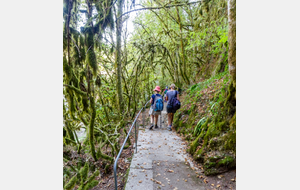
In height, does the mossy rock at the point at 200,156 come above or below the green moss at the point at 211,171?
Answer: above

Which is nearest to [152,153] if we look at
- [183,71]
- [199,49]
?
[183,71]

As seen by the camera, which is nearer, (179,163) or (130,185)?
(130,185)

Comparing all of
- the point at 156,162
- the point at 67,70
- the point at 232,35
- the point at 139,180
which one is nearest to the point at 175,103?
the point at 156,162

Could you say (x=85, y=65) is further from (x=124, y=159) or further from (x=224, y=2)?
(x=224, y=2)

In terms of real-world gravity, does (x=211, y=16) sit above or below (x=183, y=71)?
above

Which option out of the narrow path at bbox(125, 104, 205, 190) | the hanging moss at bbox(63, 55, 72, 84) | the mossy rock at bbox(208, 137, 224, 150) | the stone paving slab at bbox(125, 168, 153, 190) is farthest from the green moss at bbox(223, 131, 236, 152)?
the hanging moss at bbox(63, 55, 72, 84)

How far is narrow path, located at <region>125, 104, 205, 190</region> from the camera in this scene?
3.57 m

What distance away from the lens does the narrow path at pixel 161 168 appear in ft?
11.7

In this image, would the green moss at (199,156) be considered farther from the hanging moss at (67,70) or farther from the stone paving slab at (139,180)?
the hanging moss at (67,70)

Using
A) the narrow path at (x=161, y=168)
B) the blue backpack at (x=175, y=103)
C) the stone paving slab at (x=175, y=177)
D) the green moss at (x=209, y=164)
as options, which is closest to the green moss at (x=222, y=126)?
the green moss at (x=209, y=164)

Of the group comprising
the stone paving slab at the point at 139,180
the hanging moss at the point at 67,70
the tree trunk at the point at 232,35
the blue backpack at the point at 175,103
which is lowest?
the stone paving slab at the point at 139,180

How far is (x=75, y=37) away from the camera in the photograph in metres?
3.26

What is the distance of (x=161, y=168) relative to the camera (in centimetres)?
421

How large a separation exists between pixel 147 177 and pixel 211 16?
31.3 ft
